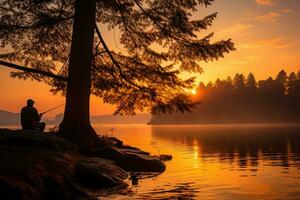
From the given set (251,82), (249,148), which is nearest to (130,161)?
(249,148)

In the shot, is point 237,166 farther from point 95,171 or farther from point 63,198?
point 63,198

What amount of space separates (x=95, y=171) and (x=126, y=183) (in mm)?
1260

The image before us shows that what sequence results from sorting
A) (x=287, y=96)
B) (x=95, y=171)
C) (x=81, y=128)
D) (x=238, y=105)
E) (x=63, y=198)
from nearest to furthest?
(x=63, y=198) → (x=95, y=171) → (x=81, y=128) → (x=287, y=96) → (x=238, y=105)

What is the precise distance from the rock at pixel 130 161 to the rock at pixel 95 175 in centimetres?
306

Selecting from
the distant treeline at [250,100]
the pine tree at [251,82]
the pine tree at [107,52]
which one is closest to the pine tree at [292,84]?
the distant treeline at [250,100]

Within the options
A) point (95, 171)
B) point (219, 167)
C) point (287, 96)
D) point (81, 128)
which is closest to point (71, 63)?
point (81, 128)

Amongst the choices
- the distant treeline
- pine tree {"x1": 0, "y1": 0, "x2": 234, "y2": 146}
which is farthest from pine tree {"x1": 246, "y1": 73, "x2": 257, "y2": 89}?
pine tree {"x1": 0, "y1": 0, "x2": 234, "y2": 146}

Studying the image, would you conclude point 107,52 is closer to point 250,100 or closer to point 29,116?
point 29,116

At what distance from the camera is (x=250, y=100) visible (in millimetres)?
143250

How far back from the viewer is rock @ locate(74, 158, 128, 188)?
11.6 metres

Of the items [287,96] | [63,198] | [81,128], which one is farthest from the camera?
[287,96]

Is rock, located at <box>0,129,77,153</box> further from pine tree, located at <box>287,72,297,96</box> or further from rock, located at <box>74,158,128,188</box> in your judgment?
pine tree, located at <box>287,72,297,96</box>

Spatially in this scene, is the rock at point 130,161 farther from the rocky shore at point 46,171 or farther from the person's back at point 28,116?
the person's back at point 28,116

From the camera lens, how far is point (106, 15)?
63.0 feet
